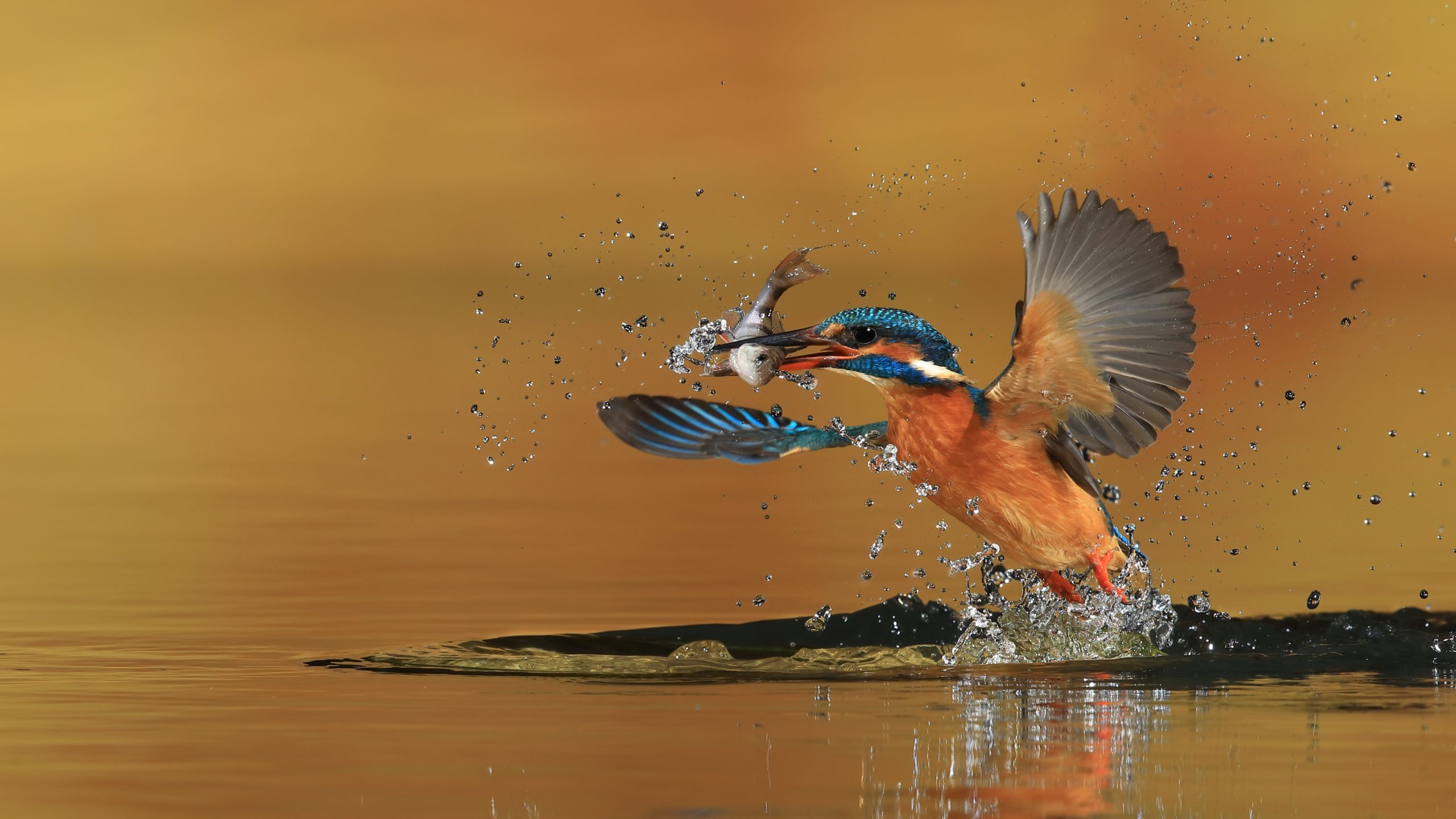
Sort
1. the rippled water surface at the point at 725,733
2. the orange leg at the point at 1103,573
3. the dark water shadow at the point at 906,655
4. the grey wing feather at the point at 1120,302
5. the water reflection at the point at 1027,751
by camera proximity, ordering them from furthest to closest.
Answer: the orange leg at the point at 1103,573
the grey wing feather at the point at 1120,302
the dark water shadow at the point at 906,655
the rippled water surface at the point at 725,733
the water reflection at the point at 1027,751

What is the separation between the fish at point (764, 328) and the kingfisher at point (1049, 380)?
8 cm

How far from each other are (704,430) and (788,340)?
146cm

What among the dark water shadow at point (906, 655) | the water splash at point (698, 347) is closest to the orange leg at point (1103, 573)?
the dark water shadow at point (906, 655)

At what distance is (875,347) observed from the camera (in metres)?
7.73

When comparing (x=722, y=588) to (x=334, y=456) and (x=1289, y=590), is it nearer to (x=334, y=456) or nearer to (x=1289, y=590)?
(x=1289, y=590)

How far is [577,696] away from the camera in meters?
6.55

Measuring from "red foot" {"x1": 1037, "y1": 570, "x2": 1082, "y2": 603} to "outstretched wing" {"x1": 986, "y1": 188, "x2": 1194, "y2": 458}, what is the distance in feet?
2.58

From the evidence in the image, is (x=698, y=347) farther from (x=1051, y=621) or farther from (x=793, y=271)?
(x=1051, y=621)

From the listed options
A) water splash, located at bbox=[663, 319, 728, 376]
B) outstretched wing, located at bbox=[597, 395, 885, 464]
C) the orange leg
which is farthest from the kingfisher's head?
the orange leg

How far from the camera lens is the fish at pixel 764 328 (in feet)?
25.7

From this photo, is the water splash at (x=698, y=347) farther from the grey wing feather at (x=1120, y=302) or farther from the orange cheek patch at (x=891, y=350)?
the grey wing feather at (x=1120, y=302)

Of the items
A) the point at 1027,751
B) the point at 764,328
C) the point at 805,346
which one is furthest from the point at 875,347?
the point at 1027,751

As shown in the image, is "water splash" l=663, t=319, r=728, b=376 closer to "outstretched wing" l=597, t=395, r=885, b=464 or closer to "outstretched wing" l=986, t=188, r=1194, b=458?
"outstretched wing" l=597, t=395, r=885, b=464

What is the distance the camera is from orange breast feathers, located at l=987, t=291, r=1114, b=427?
7414 mm
